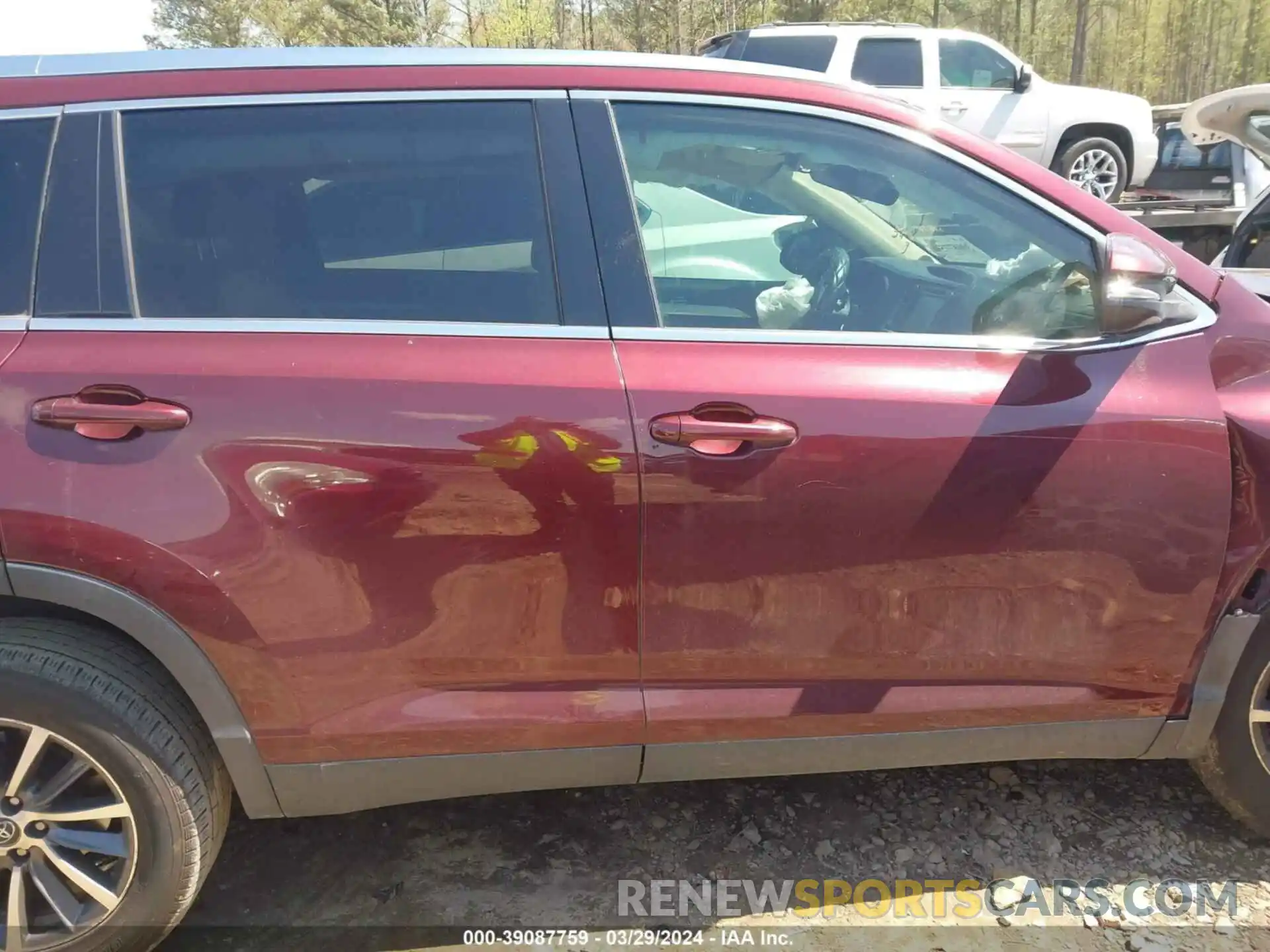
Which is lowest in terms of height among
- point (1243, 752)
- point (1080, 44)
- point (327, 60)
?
point (1243, 752)

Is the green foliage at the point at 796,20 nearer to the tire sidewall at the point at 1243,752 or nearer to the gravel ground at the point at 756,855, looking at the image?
the gravel ground at the point at 756,855

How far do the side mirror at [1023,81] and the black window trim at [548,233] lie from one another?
10042 millimetres

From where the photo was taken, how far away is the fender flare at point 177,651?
179 centimetres

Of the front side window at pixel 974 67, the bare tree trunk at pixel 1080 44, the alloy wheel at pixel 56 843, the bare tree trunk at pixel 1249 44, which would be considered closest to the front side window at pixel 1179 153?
the front side window at pixel 974 67

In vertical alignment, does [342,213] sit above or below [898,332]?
above

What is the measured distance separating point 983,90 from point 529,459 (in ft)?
34.2

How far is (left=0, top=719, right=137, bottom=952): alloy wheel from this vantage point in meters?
1.90

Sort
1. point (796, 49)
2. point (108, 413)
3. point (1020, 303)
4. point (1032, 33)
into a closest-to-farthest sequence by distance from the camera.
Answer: point (108, 413)
point (1020, 303)
point (796, 49)
point (1032, 33)

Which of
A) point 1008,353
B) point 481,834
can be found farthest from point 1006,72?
point 481,834

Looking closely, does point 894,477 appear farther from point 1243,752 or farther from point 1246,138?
point 1246,138

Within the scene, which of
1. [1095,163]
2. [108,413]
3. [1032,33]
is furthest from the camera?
[1032,33]

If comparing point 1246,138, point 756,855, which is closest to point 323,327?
point 756,855

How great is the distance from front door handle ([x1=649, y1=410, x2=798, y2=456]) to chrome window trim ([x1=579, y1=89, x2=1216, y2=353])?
0.19 meters

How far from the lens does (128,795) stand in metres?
1.89
